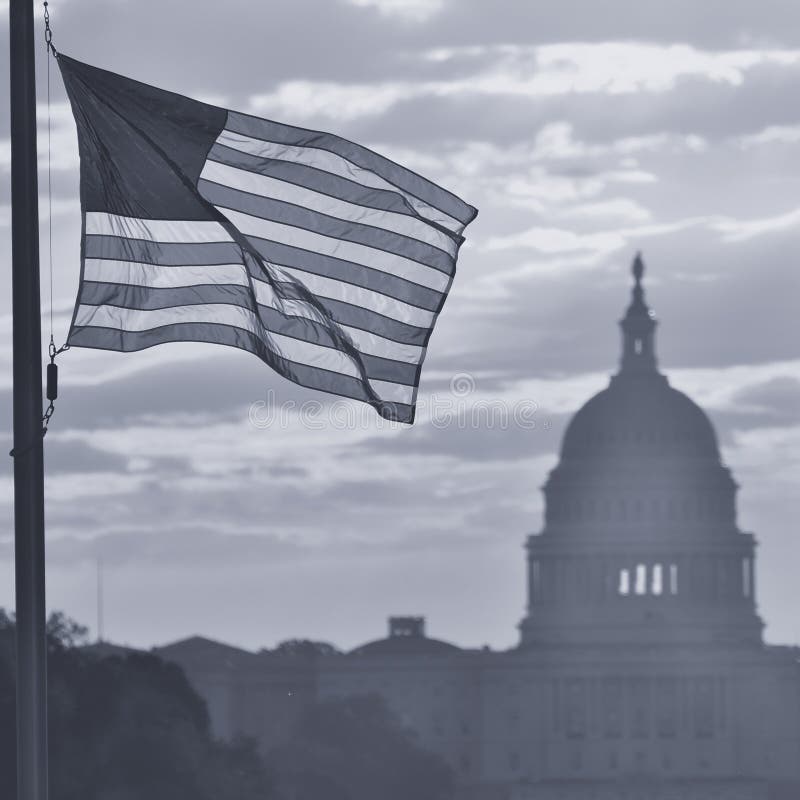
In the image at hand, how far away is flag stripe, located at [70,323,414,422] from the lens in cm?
2822

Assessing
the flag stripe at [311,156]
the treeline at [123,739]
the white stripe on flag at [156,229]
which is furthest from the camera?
the treeline at [123,739]

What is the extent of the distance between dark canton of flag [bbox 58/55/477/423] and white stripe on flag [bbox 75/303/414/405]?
1 centimetres

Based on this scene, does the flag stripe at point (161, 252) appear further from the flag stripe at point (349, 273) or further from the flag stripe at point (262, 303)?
the flag stripe at point (349, 273)

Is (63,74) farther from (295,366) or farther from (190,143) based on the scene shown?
(295,366)

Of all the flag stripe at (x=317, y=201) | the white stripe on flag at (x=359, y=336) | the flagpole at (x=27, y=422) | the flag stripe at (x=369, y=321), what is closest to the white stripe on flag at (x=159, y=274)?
the white stripe on flag at (x=359, y=336)

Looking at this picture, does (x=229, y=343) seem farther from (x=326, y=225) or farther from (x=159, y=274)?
(x=326, y=225)

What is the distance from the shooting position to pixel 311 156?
29.5 m

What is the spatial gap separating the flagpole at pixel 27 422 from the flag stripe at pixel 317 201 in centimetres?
273

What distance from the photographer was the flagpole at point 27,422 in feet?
86.7

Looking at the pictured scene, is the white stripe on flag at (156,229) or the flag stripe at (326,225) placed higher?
the flag stripe at (326,225)

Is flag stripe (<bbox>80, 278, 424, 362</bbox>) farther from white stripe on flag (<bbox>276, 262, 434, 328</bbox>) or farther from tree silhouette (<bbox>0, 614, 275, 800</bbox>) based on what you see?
tree silhouette (<bbox>0, 614, 275, 800</bbox>)

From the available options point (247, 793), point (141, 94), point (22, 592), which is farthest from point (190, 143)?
point (247, 793)

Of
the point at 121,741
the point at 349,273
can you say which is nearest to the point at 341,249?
the point at 349,273

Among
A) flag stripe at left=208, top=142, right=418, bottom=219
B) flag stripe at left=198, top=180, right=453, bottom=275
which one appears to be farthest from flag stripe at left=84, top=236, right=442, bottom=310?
flag stripe at left=208, top=142, right=418, bottom=219
